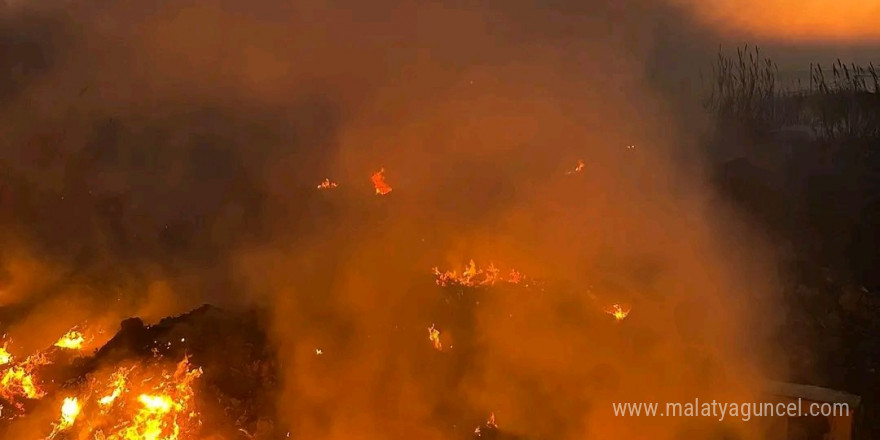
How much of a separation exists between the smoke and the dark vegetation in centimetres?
77

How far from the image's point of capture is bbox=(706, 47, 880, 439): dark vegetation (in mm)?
9455

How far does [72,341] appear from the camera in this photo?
8320mm

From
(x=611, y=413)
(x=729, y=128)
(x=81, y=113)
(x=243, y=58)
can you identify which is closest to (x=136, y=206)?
(x=81, y=113)

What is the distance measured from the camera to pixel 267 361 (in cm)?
771

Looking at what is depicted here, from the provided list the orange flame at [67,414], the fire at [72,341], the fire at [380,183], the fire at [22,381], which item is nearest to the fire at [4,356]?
the fire at [22,381]

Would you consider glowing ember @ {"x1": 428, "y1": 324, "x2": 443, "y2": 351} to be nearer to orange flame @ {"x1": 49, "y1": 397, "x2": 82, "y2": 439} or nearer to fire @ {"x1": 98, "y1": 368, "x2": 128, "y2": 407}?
fire @ {"x1": 98, "y1": 368, "x2": 128, "y2": 407}

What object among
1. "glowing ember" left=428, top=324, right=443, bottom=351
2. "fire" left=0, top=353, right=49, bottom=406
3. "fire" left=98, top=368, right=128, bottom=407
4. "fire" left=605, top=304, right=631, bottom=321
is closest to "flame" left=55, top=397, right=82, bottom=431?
"fire" left=98, top=368, right=128, bottom=407

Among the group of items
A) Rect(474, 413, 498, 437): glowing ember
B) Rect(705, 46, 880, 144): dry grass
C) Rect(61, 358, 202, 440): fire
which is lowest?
Rect(61, 358, 202, 440): fire

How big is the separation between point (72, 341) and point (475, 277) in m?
5.36

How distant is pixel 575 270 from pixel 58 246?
8.19 m

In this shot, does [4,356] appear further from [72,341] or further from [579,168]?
[579,168]

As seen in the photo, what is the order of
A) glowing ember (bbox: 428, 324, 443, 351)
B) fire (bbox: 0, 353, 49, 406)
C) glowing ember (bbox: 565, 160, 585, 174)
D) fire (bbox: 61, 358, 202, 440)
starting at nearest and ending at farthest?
fire (bbox: 61, 358, 202, 440), fire (bbox: 0, 353, 49, 406), glowing ember (bbox: 428, 324, 443, 351), glowing ember (bbox: 565, 160, 585, 174)

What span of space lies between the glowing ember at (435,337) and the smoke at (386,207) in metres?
0.08

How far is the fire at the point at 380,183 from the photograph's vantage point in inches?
449
